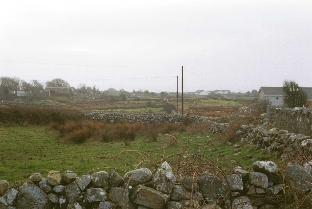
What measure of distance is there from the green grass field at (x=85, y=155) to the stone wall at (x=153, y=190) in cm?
301

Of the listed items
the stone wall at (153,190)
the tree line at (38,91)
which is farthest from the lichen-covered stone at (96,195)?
the tree line at (38,91)

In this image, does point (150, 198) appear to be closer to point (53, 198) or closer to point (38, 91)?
point (53, 198)

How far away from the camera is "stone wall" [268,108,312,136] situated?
15.3 meters

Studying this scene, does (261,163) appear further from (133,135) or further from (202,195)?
(133,135)

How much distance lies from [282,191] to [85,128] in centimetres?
1908

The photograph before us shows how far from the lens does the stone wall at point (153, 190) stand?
256 inches

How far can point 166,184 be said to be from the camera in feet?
21.5

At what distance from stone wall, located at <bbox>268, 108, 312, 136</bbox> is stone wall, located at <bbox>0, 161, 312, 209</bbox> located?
849 centimetres

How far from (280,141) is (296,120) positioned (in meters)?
2.77

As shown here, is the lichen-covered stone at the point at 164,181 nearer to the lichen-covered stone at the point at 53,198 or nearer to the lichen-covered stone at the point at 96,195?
the lichen-covered stone at the point at 96,195

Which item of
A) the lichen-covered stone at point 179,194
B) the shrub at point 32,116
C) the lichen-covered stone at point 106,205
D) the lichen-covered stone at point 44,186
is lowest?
the shrub at point 32,116

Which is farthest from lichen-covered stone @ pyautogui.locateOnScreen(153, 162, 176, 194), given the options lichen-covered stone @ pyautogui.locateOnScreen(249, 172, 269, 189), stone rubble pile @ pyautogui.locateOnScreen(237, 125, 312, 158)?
stone rubble pile @ pyautogui.locateOnScreen(237, 125, 312, 158)

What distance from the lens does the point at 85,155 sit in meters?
16.8

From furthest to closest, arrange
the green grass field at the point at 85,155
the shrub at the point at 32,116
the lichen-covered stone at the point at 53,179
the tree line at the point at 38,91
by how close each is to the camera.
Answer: the tree line at the point at 38,91 < the shrub at the point at 32,116 < the green grass field at the point at 85,155 < the lichen-covered stone at the point at 53,179
